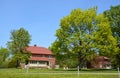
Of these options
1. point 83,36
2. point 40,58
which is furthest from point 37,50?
point 83,36

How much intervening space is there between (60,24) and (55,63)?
49366 mm

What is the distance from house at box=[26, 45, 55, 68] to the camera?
97.9 metres

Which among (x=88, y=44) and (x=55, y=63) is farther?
(x=55, y=63)

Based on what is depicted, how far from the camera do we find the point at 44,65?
331 feet

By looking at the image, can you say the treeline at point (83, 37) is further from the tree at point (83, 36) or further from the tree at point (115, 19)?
the tree at point (115, 19)

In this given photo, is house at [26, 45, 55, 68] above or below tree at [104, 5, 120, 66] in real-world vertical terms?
below

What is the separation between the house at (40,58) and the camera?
321ft

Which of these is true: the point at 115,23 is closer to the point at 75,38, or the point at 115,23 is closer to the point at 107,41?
the point at 107,41

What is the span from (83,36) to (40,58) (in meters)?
44.8

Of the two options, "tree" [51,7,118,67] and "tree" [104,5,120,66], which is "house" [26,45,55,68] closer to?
"tree" [104,5,120,66]

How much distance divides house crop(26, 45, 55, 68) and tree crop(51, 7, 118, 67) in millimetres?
38386

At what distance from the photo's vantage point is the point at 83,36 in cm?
5775

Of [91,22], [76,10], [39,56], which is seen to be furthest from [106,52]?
[39,56]

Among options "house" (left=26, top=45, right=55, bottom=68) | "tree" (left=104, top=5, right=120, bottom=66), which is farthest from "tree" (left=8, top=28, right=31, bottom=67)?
"tree" (left=104, top=5, right=120, bottom=66)
